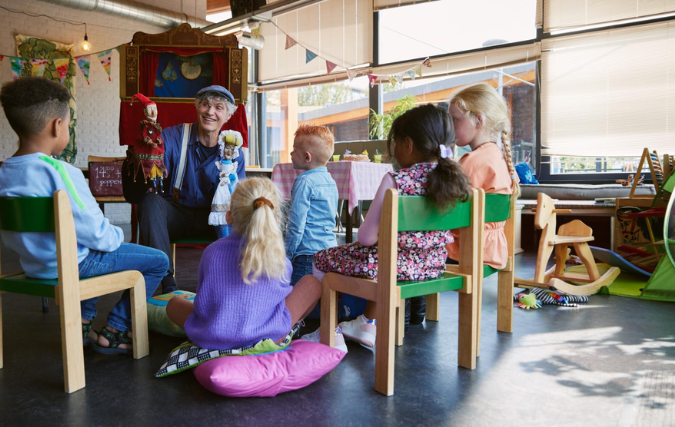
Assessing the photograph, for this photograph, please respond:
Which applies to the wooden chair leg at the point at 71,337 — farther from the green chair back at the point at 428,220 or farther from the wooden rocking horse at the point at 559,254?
the wooden rocking horse at the point at 559,254

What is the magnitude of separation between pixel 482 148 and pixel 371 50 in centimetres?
587

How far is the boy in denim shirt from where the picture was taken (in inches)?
88.6

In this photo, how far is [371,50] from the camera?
767cm

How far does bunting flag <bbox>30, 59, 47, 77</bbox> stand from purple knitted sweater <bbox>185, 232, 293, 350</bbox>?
727cm

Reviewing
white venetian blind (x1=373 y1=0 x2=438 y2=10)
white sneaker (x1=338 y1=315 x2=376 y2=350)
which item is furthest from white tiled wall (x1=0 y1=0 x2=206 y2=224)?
white sneaker (x1=338 y1=315 x2=376 y2=350)

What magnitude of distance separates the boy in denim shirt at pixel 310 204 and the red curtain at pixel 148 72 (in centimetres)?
286

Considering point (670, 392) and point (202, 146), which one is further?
point (202, 146)

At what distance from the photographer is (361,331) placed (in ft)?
6.55

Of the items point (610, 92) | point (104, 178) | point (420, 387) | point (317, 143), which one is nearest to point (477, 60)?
point (610, 92)

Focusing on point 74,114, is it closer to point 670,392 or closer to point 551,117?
point 551,117

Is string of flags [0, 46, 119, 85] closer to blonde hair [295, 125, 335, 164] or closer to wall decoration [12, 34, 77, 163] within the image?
wall decoration [12, 34, 77, 163]

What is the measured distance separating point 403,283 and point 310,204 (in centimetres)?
80

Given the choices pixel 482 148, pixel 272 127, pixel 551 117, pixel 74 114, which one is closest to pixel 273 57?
pixel 272 127

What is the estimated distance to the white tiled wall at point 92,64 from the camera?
7.23 metres
